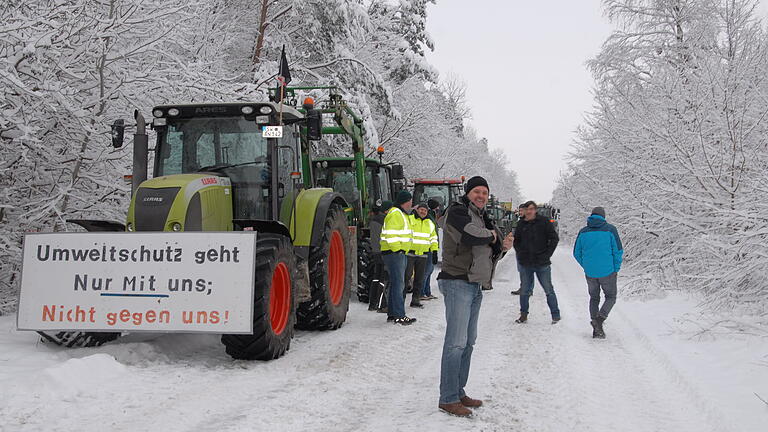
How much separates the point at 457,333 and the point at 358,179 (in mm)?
6816

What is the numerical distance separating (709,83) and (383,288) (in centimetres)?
729

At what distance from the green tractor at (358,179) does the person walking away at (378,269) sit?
22.7 inches

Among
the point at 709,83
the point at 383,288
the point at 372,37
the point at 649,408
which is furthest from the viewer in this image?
the point at 372,37

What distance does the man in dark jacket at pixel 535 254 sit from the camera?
9.16m

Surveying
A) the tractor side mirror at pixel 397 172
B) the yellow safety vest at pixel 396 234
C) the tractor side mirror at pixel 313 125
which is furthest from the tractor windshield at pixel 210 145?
the tractor side mirror at pixel 397 172

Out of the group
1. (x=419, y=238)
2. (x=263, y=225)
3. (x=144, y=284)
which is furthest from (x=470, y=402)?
(x=419, y=238)

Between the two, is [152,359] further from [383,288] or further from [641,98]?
[641,98]

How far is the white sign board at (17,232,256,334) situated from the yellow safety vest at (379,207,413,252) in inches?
127

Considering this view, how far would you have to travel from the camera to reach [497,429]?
443 centimetres

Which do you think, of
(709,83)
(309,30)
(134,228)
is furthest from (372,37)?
(134,228)

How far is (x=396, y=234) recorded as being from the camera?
8.70 metres

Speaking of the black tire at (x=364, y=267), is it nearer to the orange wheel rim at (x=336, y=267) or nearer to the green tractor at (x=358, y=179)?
the green tractor at (x=358, y=179)

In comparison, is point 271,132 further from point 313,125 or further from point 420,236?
point 420,236

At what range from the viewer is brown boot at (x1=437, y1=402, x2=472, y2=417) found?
4656 millimetres
